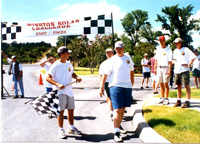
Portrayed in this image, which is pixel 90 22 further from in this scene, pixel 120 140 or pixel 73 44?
pixel 120 140

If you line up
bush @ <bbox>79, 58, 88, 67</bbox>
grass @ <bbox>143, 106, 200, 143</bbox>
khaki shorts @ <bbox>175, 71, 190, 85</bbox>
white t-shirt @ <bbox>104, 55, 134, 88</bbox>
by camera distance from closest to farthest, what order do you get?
grass @ <bbox>143, 106, 200, 143</bbox> → white t-shirt @ <bbox>104, 55, 134, 88</bbox> → khaki shorts @ <bbox>175, 71, 190, 85</bbox> → bush @ <bbox>79, 58, 88, 67</bbox>

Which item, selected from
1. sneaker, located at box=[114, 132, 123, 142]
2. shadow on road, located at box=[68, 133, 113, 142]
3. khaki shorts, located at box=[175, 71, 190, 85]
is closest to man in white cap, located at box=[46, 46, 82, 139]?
shadow on road, located at box=[68, 133, 113, 142]

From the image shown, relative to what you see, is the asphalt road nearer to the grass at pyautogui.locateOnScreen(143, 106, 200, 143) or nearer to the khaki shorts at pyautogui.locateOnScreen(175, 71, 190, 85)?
the grass at pyautogui.locateOnScreen(143, 106, 200, 143)

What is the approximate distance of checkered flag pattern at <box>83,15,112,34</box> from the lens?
194 inches

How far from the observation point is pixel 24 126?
161 inches

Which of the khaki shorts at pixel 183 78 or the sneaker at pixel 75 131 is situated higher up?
the khaki shorts at pixel 183 78

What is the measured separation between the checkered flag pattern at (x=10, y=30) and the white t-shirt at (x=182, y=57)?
3.74 metres

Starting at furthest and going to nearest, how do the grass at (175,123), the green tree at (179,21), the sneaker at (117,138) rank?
1. the green tree at (179,21)
2. the sneaker at (117,138)
3. the grass at (175,123)

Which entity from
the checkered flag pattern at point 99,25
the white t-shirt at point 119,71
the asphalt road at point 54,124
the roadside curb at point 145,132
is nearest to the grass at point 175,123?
the roadside curb at point 145,132

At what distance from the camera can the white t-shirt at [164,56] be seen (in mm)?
4996

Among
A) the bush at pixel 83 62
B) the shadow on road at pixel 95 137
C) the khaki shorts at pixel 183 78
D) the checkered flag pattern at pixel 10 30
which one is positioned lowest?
the shadow on road at pixel 95 137

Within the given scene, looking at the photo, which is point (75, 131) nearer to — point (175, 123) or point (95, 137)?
point (95, 137)

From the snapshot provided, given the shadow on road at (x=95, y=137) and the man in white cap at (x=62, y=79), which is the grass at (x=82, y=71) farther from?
the shadow on road at (x=95, y=137)

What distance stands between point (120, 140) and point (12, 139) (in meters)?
1.86
